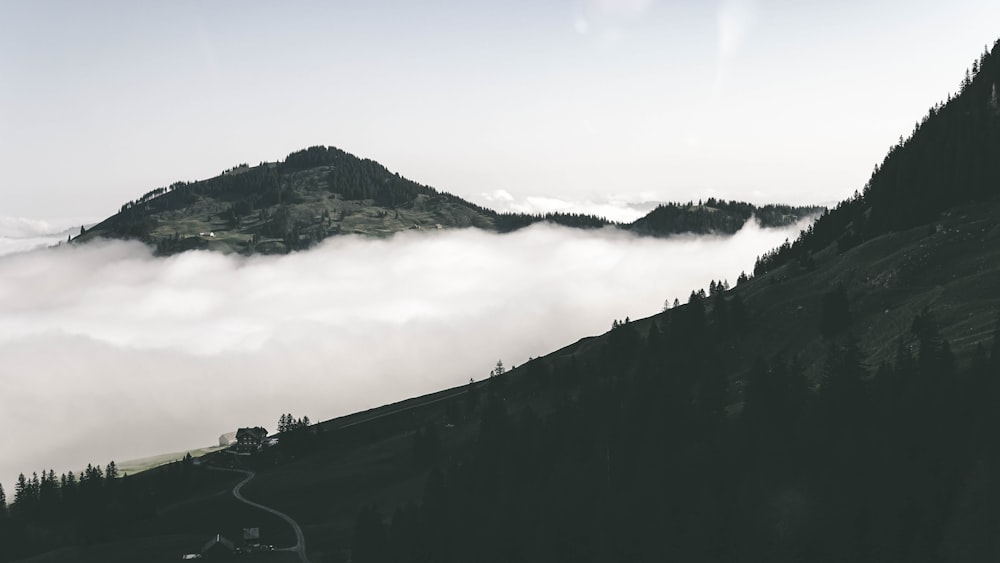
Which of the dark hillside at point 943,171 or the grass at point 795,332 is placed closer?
the grass at point 795,332

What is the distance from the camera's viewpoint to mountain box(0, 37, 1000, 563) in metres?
73.2

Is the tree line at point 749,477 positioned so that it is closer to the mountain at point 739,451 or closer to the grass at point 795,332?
the mountain at point 739,451

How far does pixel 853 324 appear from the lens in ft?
436

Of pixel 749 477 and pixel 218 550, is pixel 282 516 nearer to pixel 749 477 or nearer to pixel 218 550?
pixel 218 550

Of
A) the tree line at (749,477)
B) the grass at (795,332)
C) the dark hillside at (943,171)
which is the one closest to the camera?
the tree line at (749,477)

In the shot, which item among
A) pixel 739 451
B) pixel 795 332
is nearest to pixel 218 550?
pixel 739 451

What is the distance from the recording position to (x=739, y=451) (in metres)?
85.4

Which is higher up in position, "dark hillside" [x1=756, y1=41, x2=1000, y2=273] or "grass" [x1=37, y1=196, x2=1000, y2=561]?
"dark hillside" [x1=756, y1=41, x2=1000, y2=273]

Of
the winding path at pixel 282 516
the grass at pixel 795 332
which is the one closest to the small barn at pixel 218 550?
the winding path at pixel 282 516

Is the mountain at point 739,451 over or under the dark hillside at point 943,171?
under

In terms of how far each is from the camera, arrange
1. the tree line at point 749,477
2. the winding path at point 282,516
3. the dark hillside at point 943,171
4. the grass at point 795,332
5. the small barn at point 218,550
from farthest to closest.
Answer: the dark hillside at point 943,171
the grass at point 795,332
the winding path at point 282,516
the small barn at point 218,550
the tree line at point 749,477

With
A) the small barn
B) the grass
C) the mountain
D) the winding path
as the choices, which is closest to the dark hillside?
the mountain

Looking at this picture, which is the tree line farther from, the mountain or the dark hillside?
the dark hillside

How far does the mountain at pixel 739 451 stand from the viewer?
7319 centimetres
